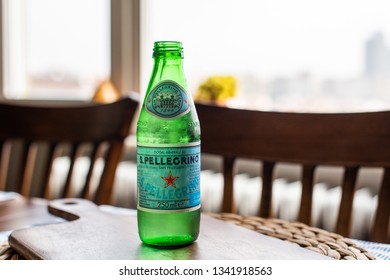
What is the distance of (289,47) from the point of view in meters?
1.88

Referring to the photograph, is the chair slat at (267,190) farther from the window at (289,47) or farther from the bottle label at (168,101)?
the window at (289,47)

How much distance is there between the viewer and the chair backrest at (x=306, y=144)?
2.73 ft

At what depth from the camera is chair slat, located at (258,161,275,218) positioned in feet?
2.99

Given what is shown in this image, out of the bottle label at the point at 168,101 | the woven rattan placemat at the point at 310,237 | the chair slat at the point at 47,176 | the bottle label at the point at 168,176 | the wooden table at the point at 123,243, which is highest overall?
the bottle label at the point at 168,101

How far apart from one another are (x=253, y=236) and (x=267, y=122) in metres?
0.36

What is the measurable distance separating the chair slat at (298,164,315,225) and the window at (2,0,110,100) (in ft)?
5.24

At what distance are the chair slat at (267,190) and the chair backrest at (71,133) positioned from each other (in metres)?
0.36

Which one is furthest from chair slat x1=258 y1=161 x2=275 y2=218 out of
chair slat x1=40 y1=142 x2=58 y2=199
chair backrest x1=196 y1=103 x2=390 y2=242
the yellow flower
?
the yellow flower

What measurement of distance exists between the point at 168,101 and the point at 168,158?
2.2 inches

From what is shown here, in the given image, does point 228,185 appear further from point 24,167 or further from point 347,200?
point 24,167

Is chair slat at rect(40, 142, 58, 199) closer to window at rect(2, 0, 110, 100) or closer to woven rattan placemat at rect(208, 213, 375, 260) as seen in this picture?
woven rattan placemat at rect(208, 213, 375, 260)

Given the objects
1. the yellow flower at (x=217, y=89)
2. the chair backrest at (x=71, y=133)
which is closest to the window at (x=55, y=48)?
the yellow flower at (x=217, y=89)

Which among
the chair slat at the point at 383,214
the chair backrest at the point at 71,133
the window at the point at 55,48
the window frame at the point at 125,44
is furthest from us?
the window at the point at 55,48

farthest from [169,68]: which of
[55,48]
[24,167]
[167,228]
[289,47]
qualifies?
[55,48]
